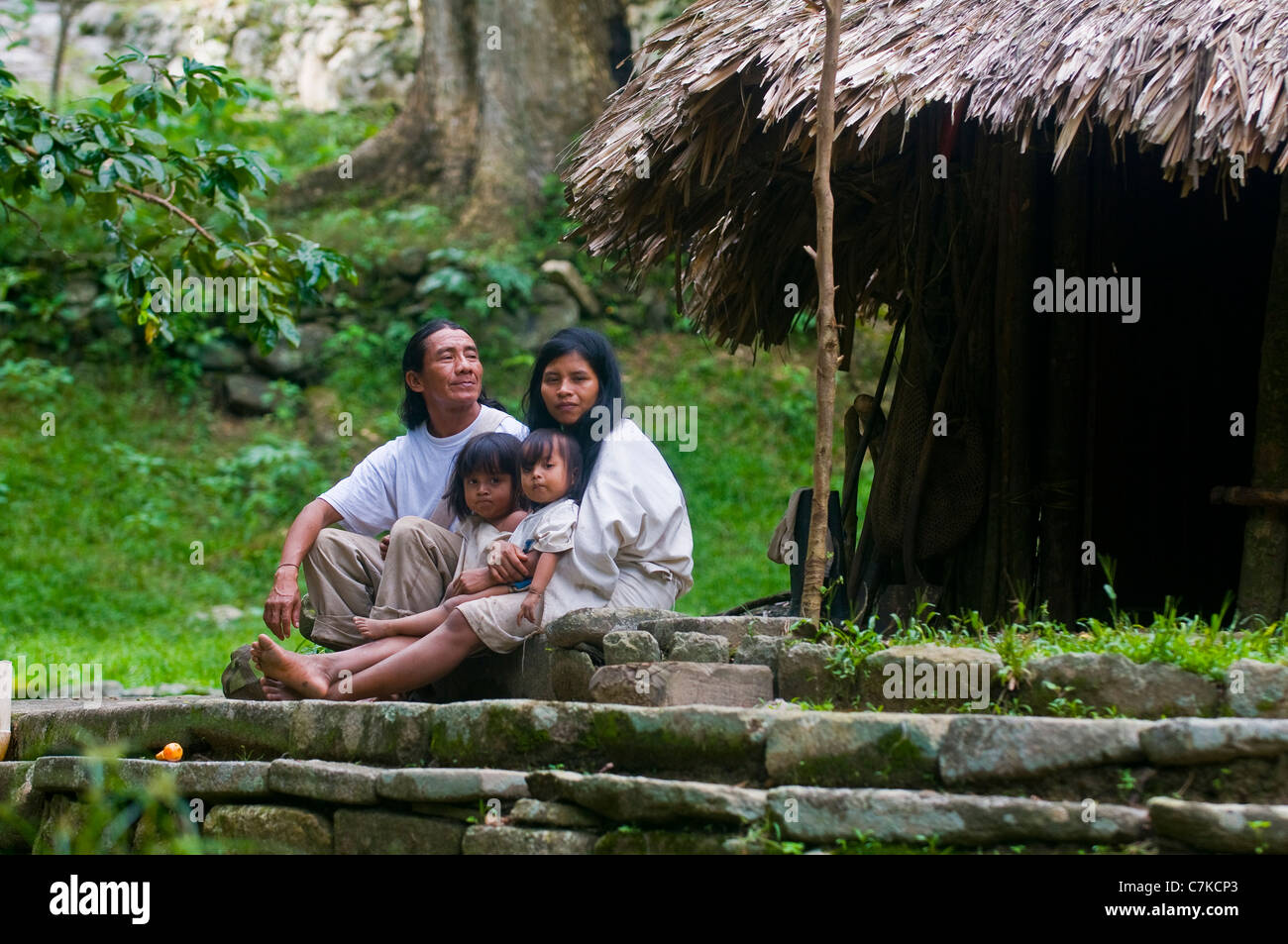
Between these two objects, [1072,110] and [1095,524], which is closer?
[1072,110]

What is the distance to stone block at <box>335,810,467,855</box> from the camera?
3.45 m

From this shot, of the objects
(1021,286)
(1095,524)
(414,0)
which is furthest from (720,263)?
(414,0)

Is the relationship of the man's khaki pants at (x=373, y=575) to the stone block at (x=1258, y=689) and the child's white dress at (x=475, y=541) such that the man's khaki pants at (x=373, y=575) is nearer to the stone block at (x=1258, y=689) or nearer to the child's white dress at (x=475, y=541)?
the child's white dress at (x=475, y=541)

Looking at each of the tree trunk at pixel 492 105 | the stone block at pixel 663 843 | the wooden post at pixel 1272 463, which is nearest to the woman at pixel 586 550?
the stone block at pixel 663 843

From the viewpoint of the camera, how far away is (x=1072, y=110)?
4191mm

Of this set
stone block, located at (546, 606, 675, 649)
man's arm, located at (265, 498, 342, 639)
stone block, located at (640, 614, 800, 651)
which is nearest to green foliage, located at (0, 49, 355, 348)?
man's arm, located at (265, 498, 342, 639)

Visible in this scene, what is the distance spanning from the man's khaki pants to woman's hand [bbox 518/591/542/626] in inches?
17.8

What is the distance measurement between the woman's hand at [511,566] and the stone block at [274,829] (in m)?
0.94

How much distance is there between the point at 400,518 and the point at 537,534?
61 cm

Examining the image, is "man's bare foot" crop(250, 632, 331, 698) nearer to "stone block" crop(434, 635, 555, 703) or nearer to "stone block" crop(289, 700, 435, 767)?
"stone block" crop(289, 700, 435, 767)
